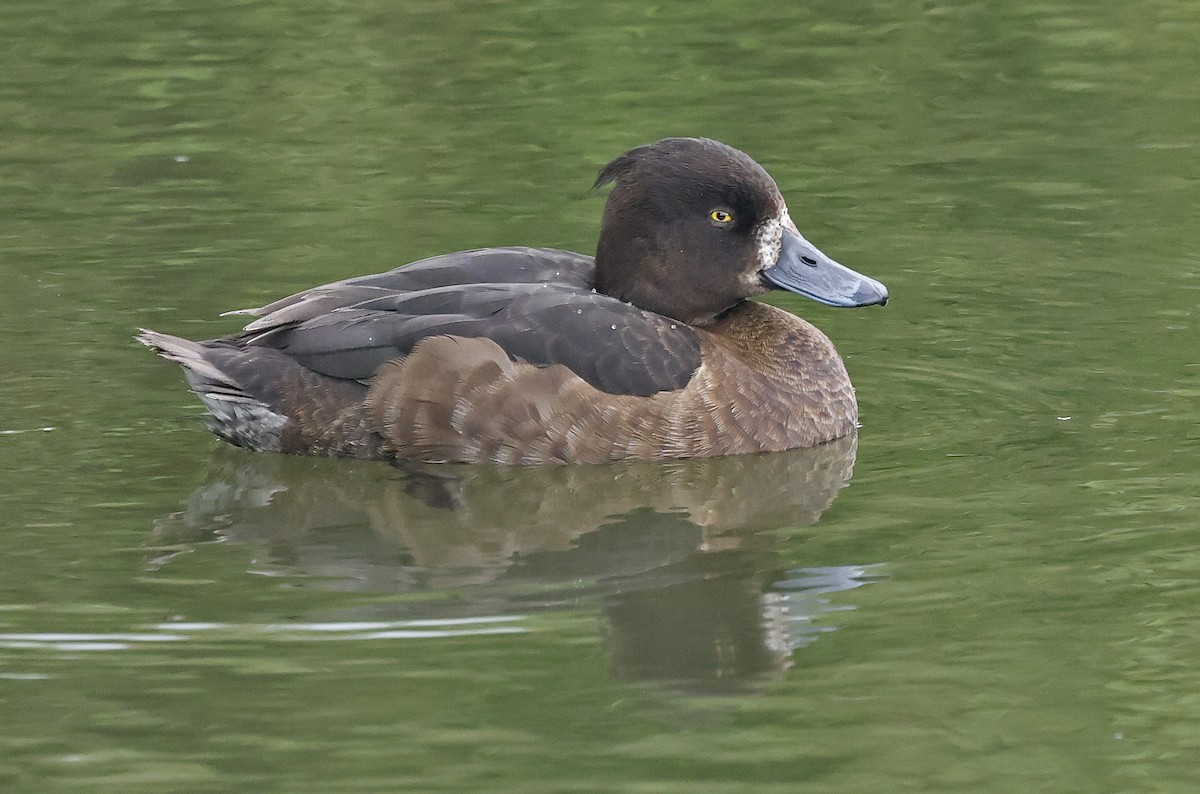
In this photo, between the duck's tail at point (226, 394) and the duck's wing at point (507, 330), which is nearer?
the duck's wing at point (507, 330)

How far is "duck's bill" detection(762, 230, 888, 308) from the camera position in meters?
7.71

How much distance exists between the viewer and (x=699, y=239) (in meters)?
7.66

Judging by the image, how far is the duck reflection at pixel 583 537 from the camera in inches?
220

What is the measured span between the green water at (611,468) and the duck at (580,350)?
0.17 meters

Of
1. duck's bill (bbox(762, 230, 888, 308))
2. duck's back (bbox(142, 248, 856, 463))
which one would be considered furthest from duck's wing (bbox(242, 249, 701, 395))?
duck's bill (bbox(762, 230, 888, 308))

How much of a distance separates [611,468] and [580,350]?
1.50 feet

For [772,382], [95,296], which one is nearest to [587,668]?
[772,382]

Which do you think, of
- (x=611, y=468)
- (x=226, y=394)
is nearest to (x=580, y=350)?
(x=611, y=468)

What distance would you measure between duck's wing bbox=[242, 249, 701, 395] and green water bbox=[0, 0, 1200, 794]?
39 centimetres

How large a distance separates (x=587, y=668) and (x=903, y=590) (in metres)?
1.05

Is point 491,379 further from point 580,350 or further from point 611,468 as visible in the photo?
point 611,468

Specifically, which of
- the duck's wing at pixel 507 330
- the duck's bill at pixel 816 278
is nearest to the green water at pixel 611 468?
the duck's wing at pixel 507 330

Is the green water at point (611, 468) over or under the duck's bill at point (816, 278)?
under

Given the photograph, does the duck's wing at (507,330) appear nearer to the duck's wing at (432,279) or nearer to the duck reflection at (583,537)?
the duck's wing at (432,279)
